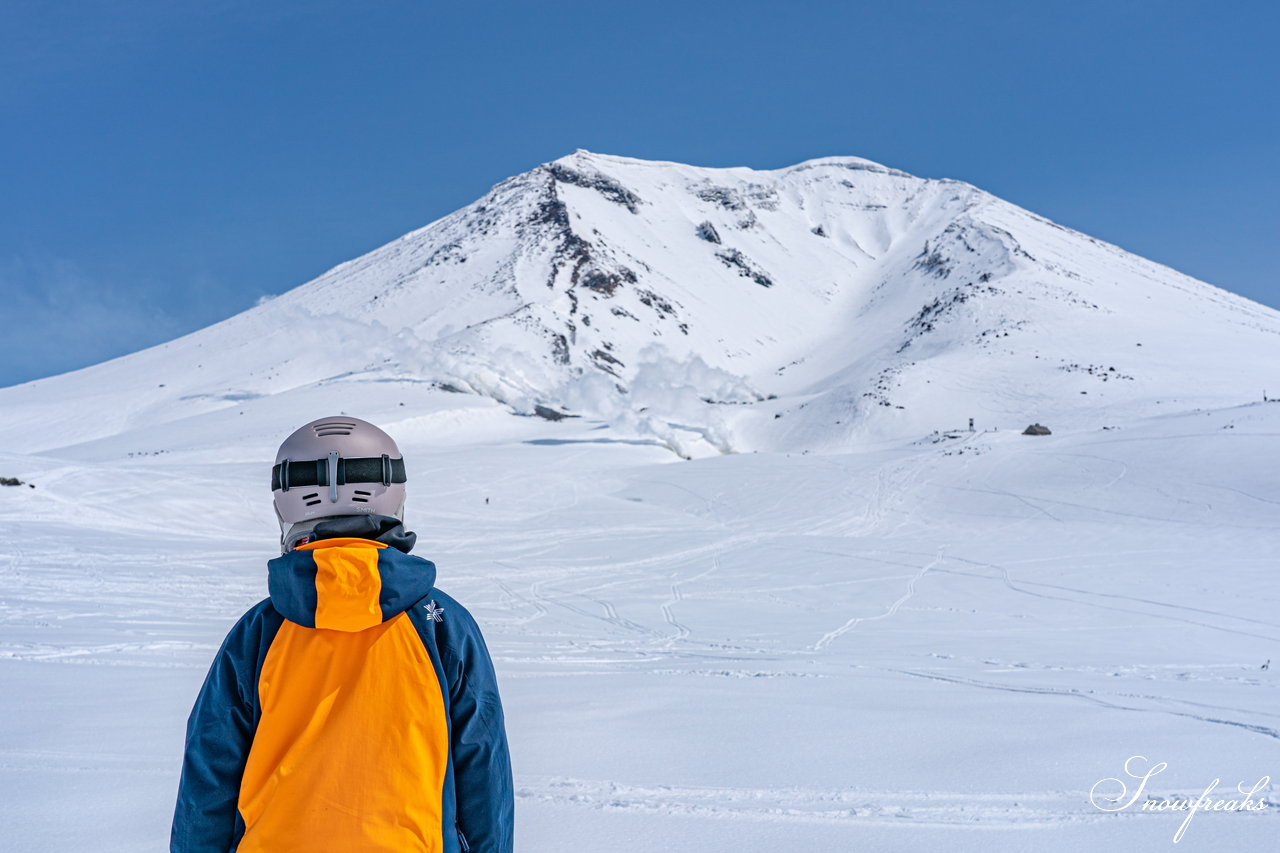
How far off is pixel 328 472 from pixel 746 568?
17868mm

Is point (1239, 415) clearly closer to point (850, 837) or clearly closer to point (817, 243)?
point (850, 837)

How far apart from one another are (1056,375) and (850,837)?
59477 millimetres

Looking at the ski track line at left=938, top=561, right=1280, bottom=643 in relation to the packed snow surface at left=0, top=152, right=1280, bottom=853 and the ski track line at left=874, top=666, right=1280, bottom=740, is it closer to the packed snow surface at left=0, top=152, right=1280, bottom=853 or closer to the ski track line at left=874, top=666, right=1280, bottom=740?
the packed snow surface at left=0, top=152, right=1280, bottom=853

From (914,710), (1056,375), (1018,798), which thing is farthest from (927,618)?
(1056,375)

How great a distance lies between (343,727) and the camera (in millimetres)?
2158

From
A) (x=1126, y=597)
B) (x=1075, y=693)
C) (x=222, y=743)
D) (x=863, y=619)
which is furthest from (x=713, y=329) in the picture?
(x=222, y=743)

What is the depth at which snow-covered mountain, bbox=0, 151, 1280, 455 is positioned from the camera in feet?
183

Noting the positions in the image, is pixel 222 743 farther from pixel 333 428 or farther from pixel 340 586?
pixel 333 428

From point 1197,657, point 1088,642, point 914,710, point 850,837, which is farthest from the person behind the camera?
point 1088,642

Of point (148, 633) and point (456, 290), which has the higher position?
point (456, 290)

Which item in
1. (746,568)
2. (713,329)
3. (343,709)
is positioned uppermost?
(713,329)

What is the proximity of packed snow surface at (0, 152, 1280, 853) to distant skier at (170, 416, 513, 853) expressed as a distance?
2.25 m

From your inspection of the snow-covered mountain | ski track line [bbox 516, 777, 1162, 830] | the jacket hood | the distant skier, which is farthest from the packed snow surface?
the jacket hood

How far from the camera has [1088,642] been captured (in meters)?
11.3
